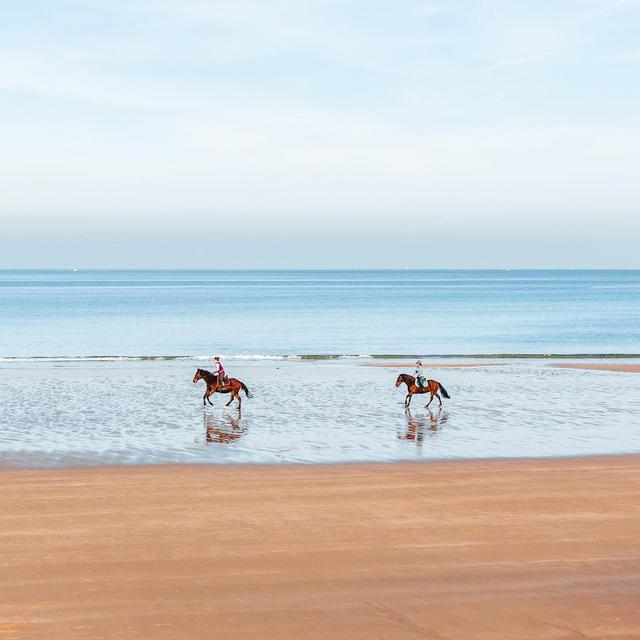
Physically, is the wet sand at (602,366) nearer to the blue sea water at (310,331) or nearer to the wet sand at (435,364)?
the wet sand at (435,364)

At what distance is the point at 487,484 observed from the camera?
1788 cm

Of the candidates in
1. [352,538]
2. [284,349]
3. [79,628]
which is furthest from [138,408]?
[284,349]

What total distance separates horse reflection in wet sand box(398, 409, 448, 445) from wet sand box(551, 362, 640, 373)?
60.1ft

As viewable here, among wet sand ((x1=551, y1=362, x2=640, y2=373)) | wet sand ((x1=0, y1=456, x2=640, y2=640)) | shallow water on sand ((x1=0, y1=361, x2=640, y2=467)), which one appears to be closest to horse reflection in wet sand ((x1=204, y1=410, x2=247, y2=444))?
shallow water on sand ((x1=0, y1=361, x2=640, y2=467))

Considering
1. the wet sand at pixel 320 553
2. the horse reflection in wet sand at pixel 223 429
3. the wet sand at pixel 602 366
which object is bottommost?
the horse reflection in wet sand at pixel 223 429

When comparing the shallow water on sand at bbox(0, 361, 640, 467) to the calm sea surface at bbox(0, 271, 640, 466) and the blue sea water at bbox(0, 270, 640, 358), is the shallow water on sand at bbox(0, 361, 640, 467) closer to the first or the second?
the calm sea surface at bbox(0, 271, 640, 466)

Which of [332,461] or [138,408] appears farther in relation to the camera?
[138,408]

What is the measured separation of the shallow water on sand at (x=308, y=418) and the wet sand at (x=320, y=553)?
2.43 meters

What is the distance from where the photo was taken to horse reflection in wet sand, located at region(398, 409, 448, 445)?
23.9 meters

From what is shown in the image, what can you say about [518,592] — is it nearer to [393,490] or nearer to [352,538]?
[352,538]

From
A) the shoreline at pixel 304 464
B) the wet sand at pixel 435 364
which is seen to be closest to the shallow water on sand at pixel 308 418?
the shoreline at pixel 304 464

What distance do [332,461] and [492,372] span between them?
23724 mm

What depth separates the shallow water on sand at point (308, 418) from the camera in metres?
21.7

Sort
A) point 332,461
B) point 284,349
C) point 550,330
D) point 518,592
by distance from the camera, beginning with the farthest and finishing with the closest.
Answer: point 550,330, point 284,349, point 332,461, point 518,592
